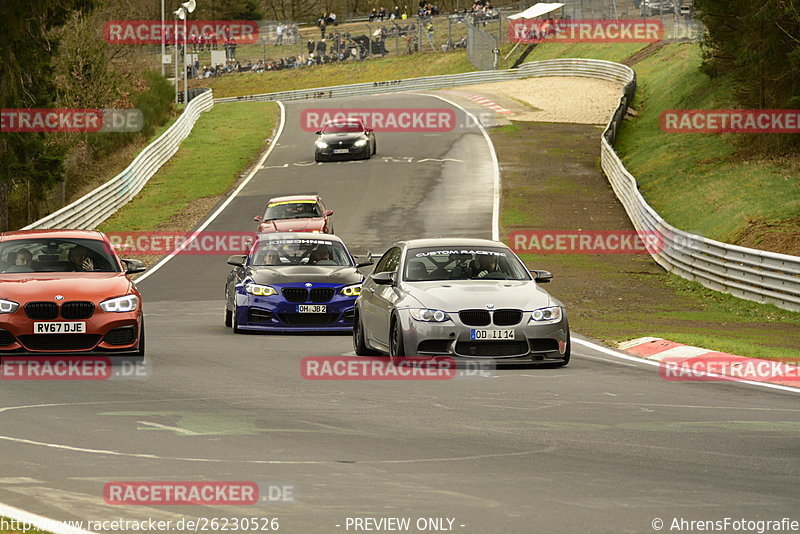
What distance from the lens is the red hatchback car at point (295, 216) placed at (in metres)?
30.0

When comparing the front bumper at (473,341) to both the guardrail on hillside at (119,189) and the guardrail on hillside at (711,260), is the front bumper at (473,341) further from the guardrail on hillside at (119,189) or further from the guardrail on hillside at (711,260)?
the guardrail on hillside at (119,189)

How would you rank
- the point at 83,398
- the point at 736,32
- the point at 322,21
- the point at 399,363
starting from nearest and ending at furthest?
1. the point at 83,398
2. the point at 399,363
3. the point at 736,32
4. the point at 322,21

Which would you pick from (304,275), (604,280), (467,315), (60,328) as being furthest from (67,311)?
(604,280)

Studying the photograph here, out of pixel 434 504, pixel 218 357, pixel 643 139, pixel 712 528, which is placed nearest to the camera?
pixel 712 528

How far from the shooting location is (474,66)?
300ft

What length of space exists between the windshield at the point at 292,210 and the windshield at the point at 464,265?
15669mm

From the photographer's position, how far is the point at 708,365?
14281mm

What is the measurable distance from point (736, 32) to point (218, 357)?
30882 millimetres

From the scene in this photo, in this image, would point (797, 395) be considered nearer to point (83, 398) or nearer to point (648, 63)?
point (83, 398)

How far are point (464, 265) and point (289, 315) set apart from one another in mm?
3799

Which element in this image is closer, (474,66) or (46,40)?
(46,40)

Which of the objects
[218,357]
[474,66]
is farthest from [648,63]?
[218,357]

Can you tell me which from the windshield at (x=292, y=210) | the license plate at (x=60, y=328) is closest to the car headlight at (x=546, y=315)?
the license plate at (x=60, y=328)

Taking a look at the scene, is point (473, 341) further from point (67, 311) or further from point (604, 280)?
point (604, 280)
